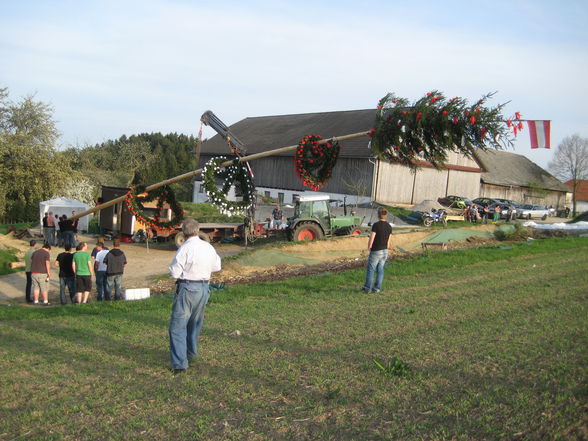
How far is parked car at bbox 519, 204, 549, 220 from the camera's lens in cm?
4366

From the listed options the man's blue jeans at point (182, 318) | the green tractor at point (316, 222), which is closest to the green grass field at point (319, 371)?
the man's blue jeans at point (182, 318)

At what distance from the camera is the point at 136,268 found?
19.2m

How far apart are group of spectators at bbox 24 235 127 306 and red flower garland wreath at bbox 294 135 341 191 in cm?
490

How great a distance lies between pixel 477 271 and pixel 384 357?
8153 mm

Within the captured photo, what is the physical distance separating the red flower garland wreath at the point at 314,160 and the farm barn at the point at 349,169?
69.4 ft

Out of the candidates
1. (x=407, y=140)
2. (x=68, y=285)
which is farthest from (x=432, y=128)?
(x=68, y=285)

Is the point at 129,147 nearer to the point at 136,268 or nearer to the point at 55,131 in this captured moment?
the point at 55,131

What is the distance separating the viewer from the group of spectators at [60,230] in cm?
2259

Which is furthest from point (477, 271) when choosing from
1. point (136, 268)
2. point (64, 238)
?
point (64, 238)

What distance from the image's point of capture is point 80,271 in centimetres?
1305

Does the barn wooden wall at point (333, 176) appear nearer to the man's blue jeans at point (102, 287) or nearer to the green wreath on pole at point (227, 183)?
the green wreath on pole at point (227, 183)

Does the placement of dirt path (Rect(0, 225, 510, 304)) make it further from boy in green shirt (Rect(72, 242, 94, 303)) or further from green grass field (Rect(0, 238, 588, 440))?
green grass field (Rect(0, 238, 588, 440))

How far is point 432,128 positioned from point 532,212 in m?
37.7

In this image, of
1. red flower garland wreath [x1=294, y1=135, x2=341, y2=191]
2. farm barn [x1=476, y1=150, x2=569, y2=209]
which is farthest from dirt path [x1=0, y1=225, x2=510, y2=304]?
farm barn [x1=476, y1=150, x2=569, y2=209]
